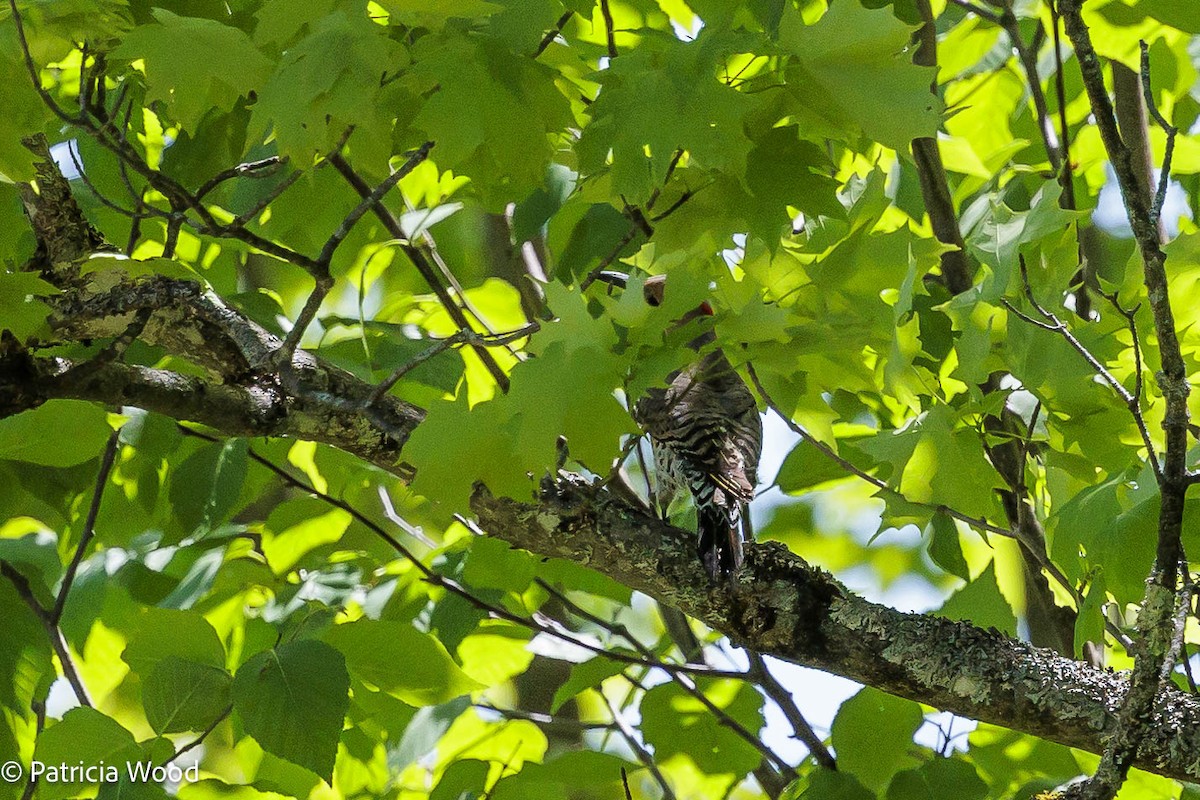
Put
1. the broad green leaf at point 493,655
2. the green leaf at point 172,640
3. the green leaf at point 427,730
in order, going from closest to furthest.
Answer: the green leaf at point 172,640 → the green leaf at point 427,730 → the broad green leaf at point 493,655

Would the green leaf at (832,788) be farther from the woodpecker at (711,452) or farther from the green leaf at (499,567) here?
the green leaf at (499,567)

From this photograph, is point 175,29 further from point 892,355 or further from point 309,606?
point 309,606

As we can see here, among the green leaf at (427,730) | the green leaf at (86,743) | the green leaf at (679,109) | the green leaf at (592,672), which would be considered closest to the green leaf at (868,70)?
the green leaf at (679,109)

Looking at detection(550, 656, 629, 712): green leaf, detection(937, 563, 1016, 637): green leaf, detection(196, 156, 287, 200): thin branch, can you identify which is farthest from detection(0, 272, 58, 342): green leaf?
detection(937, 563, 1016, 637): green leaf

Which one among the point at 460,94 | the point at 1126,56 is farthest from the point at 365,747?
the point at 1126,56

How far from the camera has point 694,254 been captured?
167 centimetres

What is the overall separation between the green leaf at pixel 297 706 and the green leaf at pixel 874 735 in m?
1.05

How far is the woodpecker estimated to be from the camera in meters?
2.06

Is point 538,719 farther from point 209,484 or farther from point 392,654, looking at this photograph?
point 209,484

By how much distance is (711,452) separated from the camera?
2783mm

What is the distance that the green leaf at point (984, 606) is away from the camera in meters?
2.44

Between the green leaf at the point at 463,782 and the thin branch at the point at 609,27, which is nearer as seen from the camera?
the thin branch at the point at 609,27

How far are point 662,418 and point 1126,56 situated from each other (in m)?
1.38

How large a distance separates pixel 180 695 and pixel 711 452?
1388 millimetres
